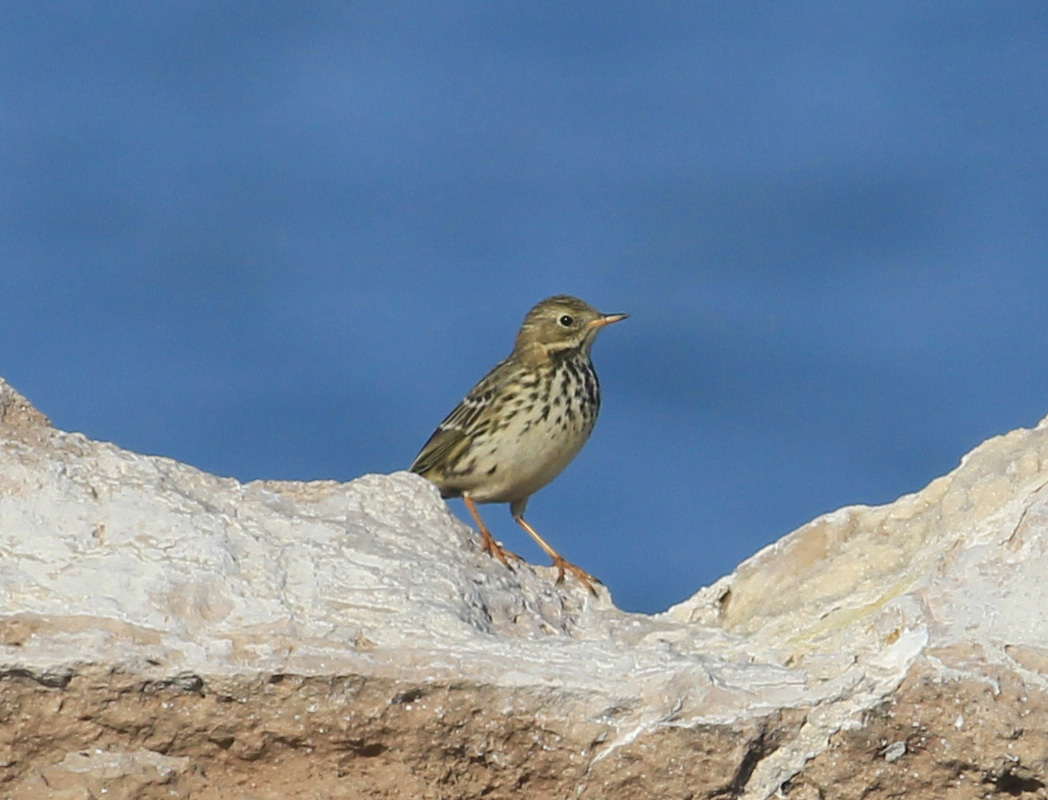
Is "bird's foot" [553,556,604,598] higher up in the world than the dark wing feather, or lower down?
lower down

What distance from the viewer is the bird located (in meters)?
9.27

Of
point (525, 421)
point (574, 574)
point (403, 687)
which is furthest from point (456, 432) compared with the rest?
point (403, 687)

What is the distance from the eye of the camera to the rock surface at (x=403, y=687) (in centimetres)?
475

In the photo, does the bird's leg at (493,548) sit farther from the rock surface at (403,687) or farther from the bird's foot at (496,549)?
the rock surface at (403,687)

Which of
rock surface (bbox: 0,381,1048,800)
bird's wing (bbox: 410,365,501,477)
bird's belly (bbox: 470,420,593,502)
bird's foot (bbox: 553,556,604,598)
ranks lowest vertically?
rock surface (bbox: 0,381,1048,800)

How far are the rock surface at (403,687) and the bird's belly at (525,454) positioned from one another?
396 cm

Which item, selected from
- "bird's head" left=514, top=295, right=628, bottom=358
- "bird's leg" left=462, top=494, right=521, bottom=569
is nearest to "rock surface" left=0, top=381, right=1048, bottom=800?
"bird's leg" left=462, top=494, right=521, bottom=569

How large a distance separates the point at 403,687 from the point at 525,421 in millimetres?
4516

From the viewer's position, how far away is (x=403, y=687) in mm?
4812

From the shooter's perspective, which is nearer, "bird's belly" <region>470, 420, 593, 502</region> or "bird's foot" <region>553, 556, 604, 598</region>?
"bird's foot" <region>553, 556, 604, 598</region>

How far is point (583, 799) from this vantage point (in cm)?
483

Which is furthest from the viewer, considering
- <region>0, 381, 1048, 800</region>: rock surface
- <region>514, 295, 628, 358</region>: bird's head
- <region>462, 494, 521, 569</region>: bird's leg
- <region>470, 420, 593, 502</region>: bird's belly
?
<region>514, 295, 628, 358</region>: bird's head

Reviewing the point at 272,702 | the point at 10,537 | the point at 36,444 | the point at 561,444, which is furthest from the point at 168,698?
the point at 561,444

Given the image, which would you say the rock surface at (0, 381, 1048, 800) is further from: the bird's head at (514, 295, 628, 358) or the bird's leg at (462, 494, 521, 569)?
the bird's head at (514, 295, 628, 358)
